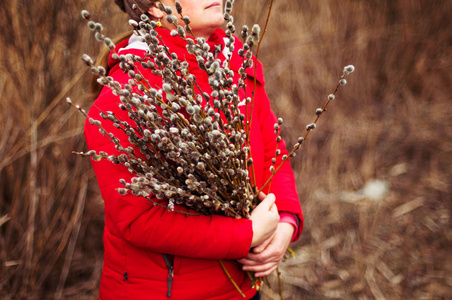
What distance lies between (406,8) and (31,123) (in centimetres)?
389

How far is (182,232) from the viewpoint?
1.13 m

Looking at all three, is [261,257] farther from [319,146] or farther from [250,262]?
[319,146]

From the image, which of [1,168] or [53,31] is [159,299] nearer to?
[1,168]

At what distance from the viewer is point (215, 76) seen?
917 millimetres

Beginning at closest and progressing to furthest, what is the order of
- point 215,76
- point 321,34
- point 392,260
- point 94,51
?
1. point 215,76
2. point 94,51
3. point 392,260
4. point 321,34

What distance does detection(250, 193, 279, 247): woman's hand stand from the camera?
120 cm

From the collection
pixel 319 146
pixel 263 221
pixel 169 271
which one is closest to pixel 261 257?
pixel 263 221

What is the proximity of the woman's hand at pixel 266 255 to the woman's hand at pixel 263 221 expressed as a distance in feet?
0.18

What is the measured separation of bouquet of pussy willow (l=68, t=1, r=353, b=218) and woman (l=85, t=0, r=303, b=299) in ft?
0.27

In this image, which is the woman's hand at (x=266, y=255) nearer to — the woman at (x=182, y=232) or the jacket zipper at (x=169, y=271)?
the woman at (x=182, y=232)

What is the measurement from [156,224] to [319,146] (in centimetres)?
291

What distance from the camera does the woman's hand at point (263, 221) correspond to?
3.95ft

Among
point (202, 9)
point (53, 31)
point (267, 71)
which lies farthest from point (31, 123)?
point (267, 71)

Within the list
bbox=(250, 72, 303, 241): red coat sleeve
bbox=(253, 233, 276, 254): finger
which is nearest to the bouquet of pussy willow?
bbox=(253, 233, 276, 254): finger
